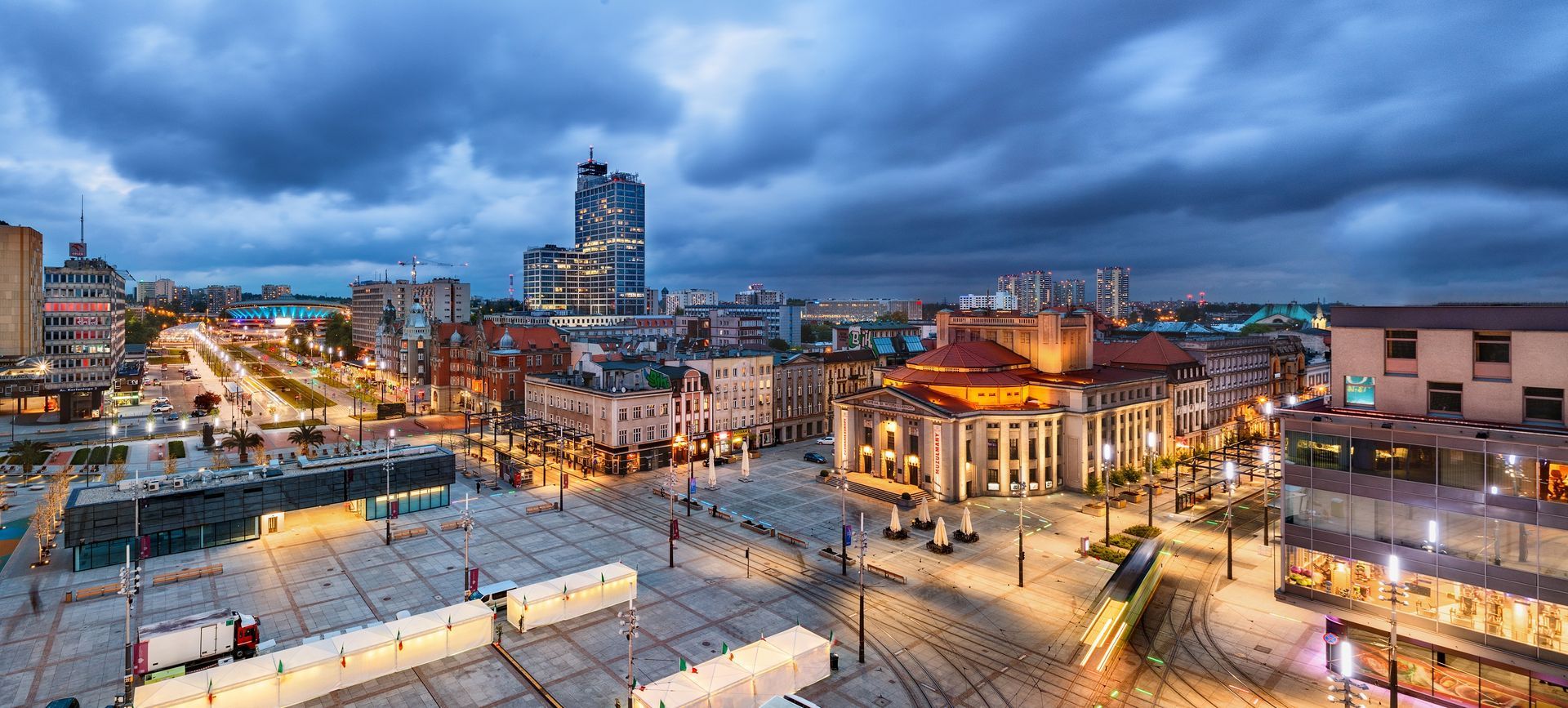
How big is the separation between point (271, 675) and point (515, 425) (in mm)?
80972

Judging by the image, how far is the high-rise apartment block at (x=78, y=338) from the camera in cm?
11875

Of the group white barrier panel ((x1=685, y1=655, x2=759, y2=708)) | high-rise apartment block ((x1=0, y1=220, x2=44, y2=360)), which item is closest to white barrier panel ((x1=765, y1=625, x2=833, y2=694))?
Answer: white barrier panel ((x1=685, y1=655, x2=759, y2=708))

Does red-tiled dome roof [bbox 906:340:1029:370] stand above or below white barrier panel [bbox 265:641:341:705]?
above

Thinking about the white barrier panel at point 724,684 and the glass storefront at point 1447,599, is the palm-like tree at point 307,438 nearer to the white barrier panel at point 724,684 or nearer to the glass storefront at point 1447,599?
the white barrier panel at point 724,684

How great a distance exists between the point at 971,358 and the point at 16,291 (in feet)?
535

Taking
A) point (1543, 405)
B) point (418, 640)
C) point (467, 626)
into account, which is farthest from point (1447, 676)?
point (418, 640)

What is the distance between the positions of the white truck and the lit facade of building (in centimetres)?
5790

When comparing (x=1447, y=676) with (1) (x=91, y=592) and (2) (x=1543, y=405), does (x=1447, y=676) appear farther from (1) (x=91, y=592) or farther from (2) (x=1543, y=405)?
(1) (x=91, y=592)

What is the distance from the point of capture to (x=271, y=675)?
33250 millimetres

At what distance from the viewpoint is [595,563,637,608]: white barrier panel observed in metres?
45.6

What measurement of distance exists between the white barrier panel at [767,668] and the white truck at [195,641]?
27384mm

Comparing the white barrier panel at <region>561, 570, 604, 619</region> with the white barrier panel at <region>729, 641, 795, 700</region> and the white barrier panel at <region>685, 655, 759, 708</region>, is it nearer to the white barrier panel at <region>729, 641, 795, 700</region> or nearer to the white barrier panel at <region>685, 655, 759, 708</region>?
the white barrier panel at <region>729, 641, 795, 700</region>

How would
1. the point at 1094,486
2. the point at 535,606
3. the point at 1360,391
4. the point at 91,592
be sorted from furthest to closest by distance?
the point at 1094,486, the point at 91,592, the point at 535,606, the point at 1360,391

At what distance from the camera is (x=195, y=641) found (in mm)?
37000
